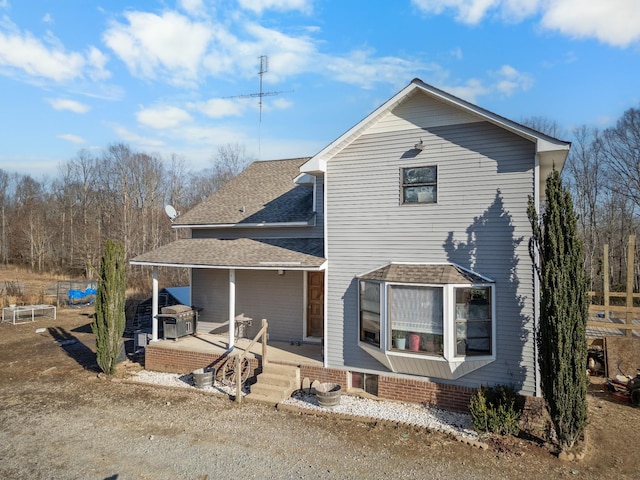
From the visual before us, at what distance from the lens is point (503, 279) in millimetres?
Answer: 8375

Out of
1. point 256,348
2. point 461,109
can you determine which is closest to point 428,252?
point 461,109

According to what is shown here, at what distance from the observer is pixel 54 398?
974 centimetres

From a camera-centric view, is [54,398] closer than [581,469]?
No

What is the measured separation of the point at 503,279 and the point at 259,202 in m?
8.93

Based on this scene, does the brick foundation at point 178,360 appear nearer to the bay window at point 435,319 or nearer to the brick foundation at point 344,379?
the brick foundation at point 344,379

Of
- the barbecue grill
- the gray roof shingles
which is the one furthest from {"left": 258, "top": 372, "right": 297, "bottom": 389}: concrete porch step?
the barbecue grill

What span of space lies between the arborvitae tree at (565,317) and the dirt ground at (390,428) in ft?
2.09

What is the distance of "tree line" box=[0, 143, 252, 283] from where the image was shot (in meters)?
38.6

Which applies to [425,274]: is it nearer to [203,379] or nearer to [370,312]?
[370,312]

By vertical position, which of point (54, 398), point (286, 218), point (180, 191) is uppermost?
point (180, 191)

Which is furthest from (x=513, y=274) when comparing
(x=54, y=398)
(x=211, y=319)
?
(x=54, y=398)

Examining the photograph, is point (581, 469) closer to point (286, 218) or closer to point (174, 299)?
point (286, 218)

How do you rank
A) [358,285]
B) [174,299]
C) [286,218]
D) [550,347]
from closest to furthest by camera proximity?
[550,347]
[358,285]
[286,218]
[174,299]

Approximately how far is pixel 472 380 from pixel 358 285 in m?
3.20
